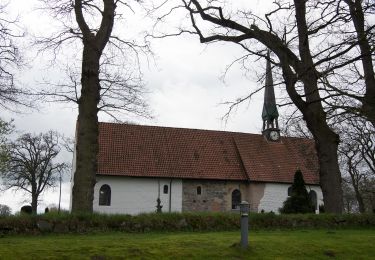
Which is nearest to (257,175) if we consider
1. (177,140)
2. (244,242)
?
(177,140)

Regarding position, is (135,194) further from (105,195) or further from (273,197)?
(273,197)

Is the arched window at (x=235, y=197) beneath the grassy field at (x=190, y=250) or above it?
above

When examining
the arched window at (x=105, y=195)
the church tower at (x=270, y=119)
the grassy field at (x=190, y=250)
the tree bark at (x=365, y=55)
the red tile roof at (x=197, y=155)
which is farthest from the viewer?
the church tower at (x=270, y=119)

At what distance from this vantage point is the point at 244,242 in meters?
8.31

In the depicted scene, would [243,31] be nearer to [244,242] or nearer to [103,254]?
[244,242]

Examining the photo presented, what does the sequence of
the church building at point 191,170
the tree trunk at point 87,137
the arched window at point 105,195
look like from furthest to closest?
the church building at point 191,170, the arched window at point 105,195, the tree trunk at point 87,137

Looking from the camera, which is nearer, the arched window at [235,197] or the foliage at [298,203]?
the foliage at [298,203]

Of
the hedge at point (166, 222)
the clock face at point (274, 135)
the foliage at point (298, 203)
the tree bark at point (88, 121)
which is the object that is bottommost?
the hedge at point (166, 222)

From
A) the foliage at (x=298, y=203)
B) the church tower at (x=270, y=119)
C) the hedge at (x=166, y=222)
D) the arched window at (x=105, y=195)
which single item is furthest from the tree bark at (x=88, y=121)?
the church tower at (x=270, y=119)

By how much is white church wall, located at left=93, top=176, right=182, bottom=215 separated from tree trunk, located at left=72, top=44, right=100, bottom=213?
20.4 m

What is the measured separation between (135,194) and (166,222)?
22.1m

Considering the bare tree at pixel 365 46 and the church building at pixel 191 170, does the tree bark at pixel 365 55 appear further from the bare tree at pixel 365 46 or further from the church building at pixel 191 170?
the church building at pixel 191 170

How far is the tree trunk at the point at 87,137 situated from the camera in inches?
523

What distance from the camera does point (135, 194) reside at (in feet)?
112
